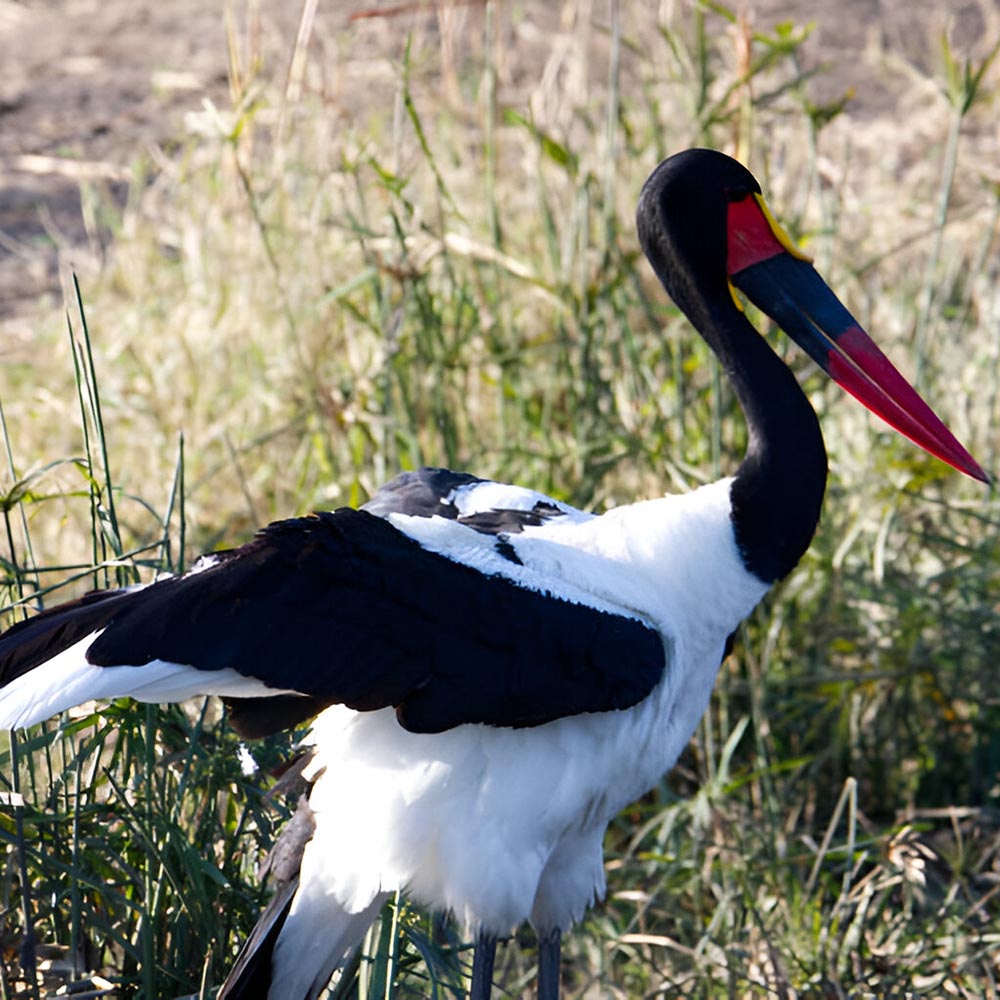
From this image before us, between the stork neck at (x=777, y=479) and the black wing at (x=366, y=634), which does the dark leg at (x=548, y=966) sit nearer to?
the black wing at (x=366, y=634)

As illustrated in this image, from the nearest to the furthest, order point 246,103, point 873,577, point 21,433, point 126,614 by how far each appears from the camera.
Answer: point 126,614 < point 246,103 < point 873,577 < point 21,433

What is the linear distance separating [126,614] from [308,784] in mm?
602

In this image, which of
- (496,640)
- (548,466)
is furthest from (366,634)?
(548,466)

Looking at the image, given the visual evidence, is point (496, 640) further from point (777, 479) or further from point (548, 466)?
point (548, 466)

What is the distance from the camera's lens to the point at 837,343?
3.40m

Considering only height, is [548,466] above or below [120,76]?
below

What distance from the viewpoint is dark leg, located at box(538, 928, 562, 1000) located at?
335 cm

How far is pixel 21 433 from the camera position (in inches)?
223

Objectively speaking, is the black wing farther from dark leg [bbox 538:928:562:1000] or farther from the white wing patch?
dark leg [bbox 538:928:562:1000]

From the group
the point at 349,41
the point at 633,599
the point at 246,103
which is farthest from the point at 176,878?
the point at 349,41

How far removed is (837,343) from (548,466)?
1.46m

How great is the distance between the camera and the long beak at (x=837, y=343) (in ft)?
11.1

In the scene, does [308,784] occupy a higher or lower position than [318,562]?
lower

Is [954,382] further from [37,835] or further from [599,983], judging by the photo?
[37,835]
